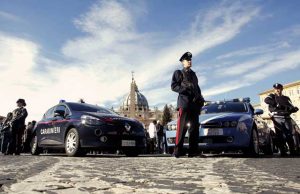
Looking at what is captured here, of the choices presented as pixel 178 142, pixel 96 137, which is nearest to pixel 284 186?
pixel 178 142

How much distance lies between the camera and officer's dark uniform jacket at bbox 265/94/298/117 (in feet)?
30.0

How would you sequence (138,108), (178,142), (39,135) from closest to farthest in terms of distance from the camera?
(178,142)
(39,135)
(138,108)

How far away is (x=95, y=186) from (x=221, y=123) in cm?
573

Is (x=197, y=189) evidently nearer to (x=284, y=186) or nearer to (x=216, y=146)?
(x=284, y=186)

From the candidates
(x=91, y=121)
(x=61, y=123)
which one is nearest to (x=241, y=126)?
(x=91, y=121)

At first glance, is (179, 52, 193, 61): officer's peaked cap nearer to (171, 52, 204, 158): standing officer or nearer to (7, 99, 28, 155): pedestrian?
(171, 52, 204, 158): standing officer

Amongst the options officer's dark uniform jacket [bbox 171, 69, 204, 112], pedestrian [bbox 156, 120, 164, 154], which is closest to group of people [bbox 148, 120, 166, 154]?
pedestrian [bbox 156, 120, 164, 154]

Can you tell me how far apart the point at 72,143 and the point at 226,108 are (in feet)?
12.2

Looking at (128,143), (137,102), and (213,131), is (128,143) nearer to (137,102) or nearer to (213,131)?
(213,131)

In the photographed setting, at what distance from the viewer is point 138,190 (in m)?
2.62

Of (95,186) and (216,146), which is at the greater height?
(216,146)

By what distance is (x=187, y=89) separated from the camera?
778 cm

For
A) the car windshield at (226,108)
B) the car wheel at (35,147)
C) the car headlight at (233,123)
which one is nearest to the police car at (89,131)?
the car wheel at (35,147)

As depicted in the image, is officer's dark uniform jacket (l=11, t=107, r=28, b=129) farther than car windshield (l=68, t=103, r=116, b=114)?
Yes
